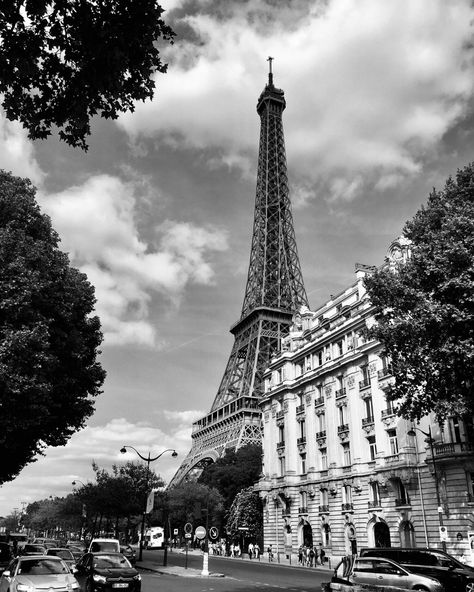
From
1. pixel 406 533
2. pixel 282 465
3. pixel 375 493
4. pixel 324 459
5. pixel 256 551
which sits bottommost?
pixel 256 551

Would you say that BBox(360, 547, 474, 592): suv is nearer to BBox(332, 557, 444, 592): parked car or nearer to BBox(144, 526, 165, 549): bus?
BBox(332, 557, 444, 592): parked car

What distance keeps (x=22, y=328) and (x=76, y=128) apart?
46.8 ft

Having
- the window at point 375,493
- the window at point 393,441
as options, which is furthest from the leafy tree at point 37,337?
the window at point 375,493

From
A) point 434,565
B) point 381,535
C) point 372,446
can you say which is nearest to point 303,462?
point 372,446

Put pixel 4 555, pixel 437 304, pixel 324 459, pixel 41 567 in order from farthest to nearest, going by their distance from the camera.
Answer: pixel 324 459 < pixel 4 555 < pixel 437 304 < pixel 41 567

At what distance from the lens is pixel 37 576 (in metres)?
16.2

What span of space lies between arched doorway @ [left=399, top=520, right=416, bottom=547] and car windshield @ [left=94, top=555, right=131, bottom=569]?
26.3 metres

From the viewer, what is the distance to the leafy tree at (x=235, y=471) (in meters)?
82.3

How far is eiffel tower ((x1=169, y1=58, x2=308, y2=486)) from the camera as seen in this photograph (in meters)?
101

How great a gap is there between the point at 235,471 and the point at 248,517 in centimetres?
1500

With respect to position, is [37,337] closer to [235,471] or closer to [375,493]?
[375,493]

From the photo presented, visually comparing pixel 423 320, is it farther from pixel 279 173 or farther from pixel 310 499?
pixel 279 173

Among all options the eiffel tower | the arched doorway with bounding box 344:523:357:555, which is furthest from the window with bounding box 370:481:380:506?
the eiffel tower

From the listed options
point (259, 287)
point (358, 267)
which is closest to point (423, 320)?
point (358, 267)
